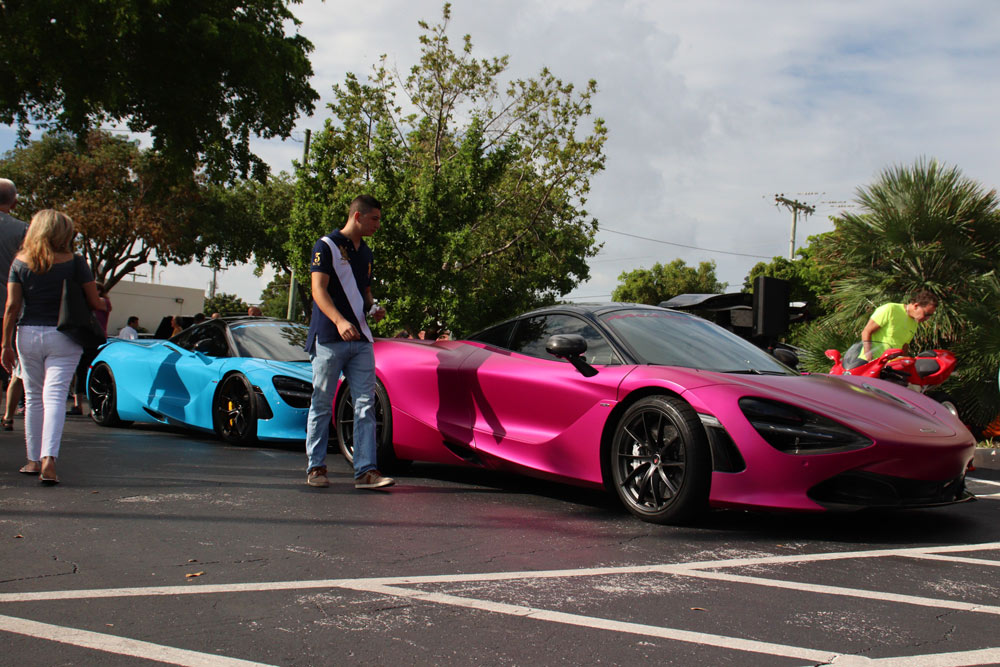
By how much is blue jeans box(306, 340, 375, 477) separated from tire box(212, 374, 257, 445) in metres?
2.48

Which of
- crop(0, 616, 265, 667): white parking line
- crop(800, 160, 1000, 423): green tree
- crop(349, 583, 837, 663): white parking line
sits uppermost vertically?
crop(800, 160, 1000, 423): green tree

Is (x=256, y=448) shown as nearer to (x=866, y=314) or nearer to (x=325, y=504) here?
(x=325, y=504)

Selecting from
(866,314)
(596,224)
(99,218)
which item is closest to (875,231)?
(866,314)

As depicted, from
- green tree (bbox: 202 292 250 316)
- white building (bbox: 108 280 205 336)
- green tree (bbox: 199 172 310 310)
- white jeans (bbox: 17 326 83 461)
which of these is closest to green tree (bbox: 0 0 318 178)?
white jeans (bbox: 17 326 83 461)

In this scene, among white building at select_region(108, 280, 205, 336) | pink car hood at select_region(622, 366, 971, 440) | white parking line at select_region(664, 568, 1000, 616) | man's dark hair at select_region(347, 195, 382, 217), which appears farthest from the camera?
white building at select_region(108, 280, 205, 336)

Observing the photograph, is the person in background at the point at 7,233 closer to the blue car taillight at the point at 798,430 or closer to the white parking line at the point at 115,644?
the white parking line at the point at 115,644

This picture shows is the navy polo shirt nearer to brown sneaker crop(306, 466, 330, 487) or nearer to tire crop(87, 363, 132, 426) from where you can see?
brown sneaker crop(306, 466, 330, 487)

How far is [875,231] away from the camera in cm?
1135

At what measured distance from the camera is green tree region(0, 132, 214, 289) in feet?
107

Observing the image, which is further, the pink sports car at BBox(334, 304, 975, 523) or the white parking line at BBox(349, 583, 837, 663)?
the pink sports car at BBox(334, 304, 975, 523)

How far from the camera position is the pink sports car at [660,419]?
4609mm

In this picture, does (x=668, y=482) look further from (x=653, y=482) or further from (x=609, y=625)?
(x=609, y=625)

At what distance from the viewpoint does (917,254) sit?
35.8 feet

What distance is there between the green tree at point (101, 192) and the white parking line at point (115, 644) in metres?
31.7
